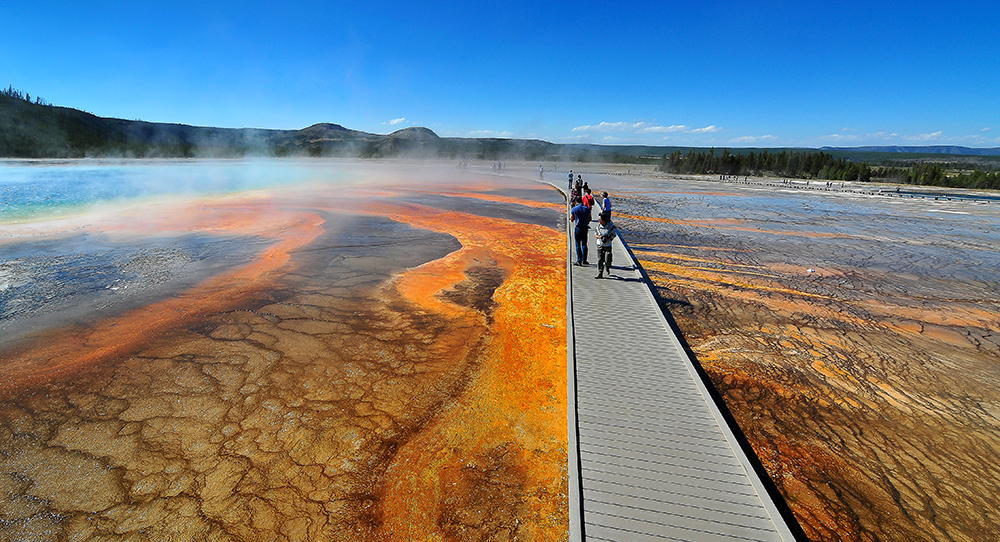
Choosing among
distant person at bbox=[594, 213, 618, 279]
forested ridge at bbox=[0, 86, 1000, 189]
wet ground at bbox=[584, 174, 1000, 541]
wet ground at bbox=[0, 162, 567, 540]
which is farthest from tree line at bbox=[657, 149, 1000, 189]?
wet ground at bbox=[0, 162, 567, 540]

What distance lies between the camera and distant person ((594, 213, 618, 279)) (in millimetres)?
8328

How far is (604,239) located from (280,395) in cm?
652

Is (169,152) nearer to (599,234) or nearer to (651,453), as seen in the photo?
(599,234)

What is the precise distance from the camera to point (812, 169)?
183 feet

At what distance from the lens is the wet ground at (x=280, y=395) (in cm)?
379

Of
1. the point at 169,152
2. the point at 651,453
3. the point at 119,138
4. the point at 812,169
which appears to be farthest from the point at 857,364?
the point at 119,138

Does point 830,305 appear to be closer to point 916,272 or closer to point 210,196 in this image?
point 916,272

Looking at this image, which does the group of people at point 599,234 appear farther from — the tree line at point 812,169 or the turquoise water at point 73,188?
the tree line at point 812,169

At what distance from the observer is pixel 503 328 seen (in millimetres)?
7719

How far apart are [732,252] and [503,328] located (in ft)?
32.9

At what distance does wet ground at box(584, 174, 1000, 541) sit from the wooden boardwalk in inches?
38.1

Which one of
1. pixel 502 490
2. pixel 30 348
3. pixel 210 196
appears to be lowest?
pixel 502 490

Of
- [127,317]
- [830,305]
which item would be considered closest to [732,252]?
[830,305]

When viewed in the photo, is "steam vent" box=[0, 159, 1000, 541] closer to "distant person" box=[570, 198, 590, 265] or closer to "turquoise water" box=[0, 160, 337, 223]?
"distant person" box=[570, 198, 590, 265]
